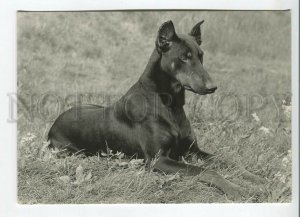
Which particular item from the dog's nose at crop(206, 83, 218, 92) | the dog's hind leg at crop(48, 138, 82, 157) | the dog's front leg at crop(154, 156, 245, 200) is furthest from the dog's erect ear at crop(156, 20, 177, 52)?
the dog's hind leg at crop(48, 138, 82, 157)

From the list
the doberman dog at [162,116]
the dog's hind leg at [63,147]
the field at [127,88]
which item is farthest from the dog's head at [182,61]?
the dog's hind leg at [63,147]

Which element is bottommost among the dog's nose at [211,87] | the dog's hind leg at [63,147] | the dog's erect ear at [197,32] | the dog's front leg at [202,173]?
the dog's front leg at [202,173]

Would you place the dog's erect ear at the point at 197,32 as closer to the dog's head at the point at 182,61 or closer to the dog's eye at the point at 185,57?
the dog's head at the point at 182,61

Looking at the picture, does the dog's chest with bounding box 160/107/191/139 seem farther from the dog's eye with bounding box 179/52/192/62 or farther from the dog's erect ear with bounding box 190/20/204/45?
the dog's erect ear with bounding box 190/20/204/45

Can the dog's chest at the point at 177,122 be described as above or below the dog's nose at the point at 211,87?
below

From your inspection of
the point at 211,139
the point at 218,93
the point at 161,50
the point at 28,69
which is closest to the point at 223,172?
the point at 211,139
